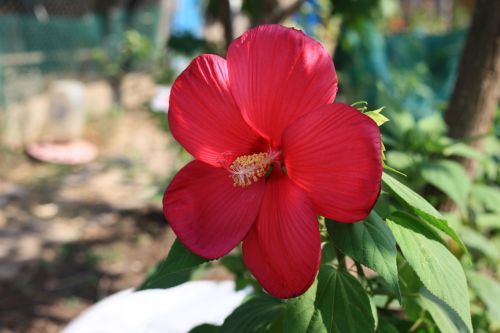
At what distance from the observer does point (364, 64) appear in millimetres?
3871

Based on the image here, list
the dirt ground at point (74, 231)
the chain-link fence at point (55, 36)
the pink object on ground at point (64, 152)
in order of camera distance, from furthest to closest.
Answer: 1. the chain-link fence at point (55, 36)
2. the pink object on ground at point (64, 152)
3. the dirt ground at point (74, 231)

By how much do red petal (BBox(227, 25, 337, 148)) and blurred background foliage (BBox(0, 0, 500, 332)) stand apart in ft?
1.57

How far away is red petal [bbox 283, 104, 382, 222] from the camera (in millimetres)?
654

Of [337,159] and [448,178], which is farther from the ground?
[337,159]

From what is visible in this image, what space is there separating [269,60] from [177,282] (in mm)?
456

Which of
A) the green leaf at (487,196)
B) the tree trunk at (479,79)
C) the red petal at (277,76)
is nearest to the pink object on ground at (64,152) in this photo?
the tree trunk at (479,79)

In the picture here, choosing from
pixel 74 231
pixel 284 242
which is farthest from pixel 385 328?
pixel 74 231

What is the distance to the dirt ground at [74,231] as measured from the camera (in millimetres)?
3477

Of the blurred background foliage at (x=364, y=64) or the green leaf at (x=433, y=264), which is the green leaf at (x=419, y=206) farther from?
the blurred background foliage at (x=364, y=64)

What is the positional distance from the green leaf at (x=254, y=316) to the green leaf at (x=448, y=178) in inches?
22.4

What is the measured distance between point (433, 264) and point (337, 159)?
24 cm

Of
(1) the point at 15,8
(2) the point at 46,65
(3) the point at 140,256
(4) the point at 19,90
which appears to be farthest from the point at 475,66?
(1) the point at 15,8

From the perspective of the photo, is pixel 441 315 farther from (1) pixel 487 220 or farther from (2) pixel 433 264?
(1) pixel 487 220

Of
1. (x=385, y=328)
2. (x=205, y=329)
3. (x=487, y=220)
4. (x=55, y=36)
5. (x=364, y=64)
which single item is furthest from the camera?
(x=55, y=36)
